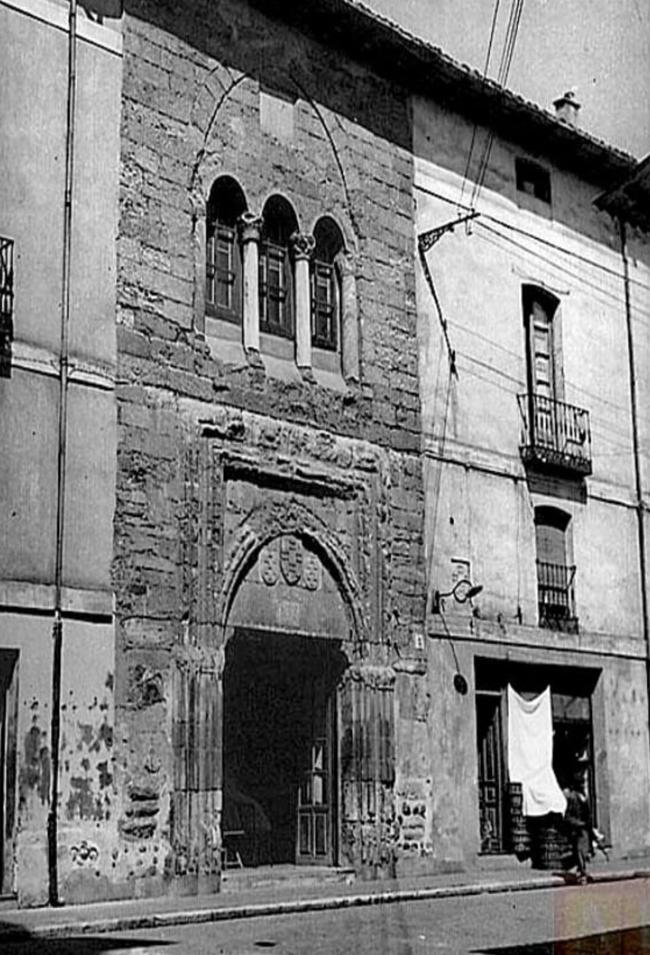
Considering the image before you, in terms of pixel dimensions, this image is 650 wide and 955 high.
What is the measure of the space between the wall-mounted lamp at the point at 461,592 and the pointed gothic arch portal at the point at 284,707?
1.76 meters

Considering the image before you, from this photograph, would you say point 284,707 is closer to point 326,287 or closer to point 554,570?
point 554,570

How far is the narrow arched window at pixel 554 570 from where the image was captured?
2194 centimetres

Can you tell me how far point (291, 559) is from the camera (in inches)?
712

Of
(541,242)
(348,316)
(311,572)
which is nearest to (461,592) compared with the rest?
(311,572)

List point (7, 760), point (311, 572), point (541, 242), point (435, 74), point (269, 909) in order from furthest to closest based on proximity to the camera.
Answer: point (541, 242)
point (435, 74)
point (311, 572)
point (269, 909)
point (7, 760)

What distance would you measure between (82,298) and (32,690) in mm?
4320

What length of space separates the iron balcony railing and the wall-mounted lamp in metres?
7.40

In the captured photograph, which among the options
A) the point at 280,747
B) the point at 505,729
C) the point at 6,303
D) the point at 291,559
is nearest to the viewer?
the point at 6,303

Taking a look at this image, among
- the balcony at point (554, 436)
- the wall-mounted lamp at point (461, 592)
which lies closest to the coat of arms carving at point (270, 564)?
Answer: the wall-mounted lamp at point (461, 592)

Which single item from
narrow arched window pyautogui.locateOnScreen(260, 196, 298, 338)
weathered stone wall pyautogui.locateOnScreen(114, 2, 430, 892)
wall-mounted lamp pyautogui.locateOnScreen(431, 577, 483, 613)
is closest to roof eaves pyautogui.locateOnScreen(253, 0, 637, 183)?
weathered stone wall pyautogui.locateOnScreen(114, 2, 430, 892)

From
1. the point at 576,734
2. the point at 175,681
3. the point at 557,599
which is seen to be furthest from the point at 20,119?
the point at 576,734

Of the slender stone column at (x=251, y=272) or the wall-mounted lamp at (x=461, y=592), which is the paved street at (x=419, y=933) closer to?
the wall-mounted lamp at (x=461, y=592)

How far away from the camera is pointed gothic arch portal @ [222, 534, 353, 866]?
1792 centimetres

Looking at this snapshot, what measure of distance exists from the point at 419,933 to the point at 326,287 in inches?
369
